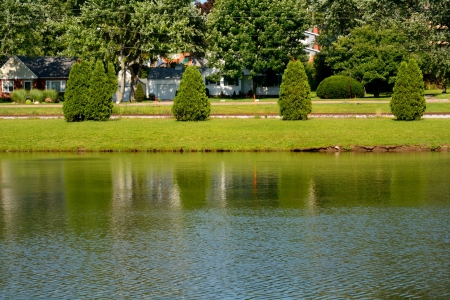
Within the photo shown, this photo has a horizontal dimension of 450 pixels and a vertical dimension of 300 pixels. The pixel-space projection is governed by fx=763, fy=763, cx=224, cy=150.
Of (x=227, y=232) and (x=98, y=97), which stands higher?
(x=98, y=97)

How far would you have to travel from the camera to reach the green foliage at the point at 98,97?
148ft

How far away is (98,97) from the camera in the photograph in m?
45.5

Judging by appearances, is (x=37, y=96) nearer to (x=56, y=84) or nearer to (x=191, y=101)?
(x=56, y=84)

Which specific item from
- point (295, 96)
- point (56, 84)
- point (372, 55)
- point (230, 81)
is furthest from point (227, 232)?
point (56, 84)

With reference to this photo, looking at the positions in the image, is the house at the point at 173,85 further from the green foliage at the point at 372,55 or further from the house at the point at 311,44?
the green foliage at the point at 372,55

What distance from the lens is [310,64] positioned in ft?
279

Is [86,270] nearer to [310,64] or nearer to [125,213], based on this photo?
[125,213]

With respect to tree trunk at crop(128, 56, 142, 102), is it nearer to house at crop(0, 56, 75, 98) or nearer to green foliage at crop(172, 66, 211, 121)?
house at crop(0, 56, 75, 98)

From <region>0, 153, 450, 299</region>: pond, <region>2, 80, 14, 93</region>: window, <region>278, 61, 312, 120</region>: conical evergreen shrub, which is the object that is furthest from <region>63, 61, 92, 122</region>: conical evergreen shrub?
<region>2, 80, 14, 93</region>: window

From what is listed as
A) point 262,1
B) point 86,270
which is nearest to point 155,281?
point 86,270

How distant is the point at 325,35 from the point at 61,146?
50.1 m

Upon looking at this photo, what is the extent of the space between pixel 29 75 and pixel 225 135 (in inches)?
1981

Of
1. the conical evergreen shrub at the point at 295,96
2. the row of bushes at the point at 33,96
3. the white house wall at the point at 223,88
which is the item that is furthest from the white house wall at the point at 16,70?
the conical evergreen shrub at the point at 295,96

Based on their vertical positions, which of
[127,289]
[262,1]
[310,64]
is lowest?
[127,289]
